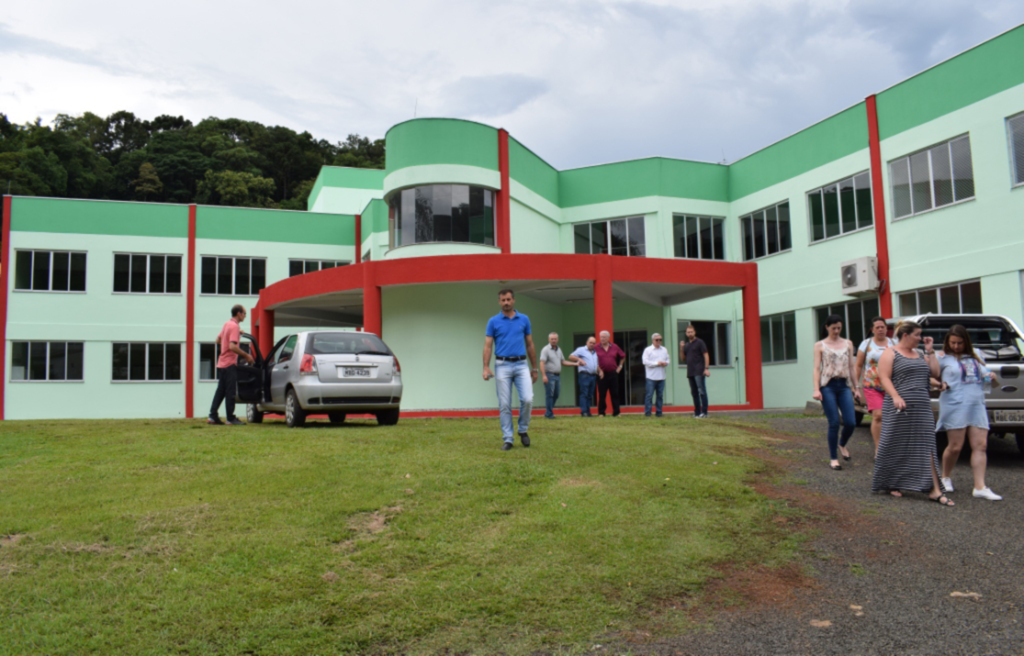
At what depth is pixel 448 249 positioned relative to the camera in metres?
22.2

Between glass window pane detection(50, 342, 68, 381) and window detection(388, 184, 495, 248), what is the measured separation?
13.5 metres

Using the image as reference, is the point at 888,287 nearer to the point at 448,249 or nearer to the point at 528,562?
the point at 448,249

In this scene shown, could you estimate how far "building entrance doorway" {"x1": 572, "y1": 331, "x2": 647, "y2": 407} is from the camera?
24703 millimetres

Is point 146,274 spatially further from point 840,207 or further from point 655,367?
point 840,207

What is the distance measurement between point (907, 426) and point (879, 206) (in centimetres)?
1384

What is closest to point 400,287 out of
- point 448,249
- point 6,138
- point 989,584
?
point 448,249

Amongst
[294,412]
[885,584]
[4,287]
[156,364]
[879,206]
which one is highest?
[879,206]

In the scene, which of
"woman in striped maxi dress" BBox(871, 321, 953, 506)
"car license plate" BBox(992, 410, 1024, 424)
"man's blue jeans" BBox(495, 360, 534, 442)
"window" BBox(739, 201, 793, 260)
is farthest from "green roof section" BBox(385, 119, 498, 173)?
"woman in striped maxi dress" BBox(871, 321, 953, 506)

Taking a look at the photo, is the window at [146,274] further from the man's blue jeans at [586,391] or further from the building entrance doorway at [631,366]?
the man's blue jeans at [586,391]

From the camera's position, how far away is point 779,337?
78.6 feet

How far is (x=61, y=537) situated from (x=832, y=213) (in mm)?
20949

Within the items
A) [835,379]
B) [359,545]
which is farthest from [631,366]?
[359,545]

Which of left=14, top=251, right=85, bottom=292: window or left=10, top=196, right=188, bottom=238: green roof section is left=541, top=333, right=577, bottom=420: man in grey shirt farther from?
left=14, top=251, right=85, bottom=292: window

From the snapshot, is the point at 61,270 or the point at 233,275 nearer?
the point at 61,270
